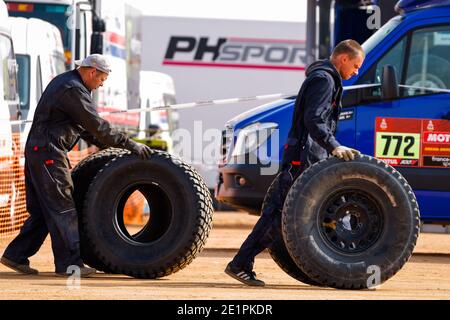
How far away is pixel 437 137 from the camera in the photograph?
13273mm

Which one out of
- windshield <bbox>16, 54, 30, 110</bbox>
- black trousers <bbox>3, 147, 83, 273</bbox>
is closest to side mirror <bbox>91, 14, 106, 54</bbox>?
windshield <bbox>16, 54, 30, 110</bbox>

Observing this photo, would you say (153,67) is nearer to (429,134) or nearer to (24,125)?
(24,125)

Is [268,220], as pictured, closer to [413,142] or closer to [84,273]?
[84,273]

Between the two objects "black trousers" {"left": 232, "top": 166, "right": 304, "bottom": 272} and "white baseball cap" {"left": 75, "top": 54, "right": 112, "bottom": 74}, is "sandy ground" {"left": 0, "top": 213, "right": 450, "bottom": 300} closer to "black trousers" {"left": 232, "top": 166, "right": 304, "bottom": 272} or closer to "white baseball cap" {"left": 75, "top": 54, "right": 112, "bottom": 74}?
"black trousers" {"left": 232, "top": 166, "right": 304, "bottom": 272}

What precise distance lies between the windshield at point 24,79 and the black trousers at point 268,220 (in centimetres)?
793

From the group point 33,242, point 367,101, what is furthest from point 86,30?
point 33,242

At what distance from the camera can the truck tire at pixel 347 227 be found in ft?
33.7

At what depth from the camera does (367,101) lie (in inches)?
528

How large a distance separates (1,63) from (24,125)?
1420mm

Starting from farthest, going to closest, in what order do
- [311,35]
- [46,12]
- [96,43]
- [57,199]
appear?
[46,12] → [96,43] → [311,35] → [57,199]

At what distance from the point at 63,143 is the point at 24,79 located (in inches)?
292

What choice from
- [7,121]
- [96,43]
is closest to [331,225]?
[7,121]

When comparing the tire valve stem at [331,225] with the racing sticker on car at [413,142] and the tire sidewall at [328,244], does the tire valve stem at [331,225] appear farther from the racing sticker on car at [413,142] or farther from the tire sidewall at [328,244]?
the racing sticker on car at [413,142]
